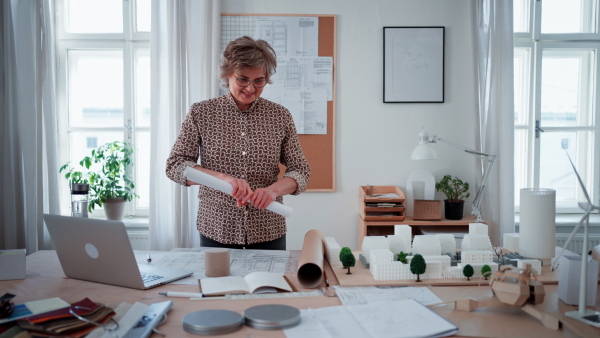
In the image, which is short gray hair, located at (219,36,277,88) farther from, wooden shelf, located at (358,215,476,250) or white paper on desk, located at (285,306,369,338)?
wooden shelf, located at (358,215,476,250)

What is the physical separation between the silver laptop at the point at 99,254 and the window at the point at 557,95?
3282mm

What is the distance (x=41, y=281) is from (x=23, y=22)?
249 cm

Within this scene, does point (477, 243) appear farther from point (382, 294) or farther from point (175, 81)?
point (175, 81)

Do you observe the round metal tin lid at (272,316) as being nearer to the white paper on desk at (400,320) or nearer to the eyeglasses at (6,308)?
the white paper on desk at (400,320)

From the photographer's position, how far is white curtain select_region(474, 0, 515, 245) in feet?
12.4

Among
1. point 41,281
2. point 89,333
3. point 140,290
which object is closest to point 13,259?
point 41,281

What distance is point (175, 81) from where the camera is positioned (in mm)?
3730

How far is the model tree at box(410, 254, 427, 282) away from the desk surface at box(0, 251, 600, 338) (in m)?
0.07

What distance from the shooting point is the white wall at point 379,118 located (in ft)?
12.8

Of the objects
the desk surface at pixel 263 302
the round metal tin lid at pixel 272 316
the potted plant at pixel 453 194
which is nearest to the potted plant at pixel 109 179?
the desk surface at pixel 263 302

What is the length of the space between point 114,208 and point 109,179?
223mm

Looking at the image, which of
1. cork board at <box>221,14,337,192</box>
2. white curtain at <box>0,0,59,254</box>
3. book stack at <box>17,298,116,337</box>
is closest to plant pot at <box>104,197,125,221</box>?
white curtain at <box>0,0,59,254</box>

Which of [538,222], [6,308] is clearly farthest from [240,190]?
[538,222]

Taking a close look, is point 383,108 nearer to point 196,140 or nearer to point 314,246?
point 196,140
